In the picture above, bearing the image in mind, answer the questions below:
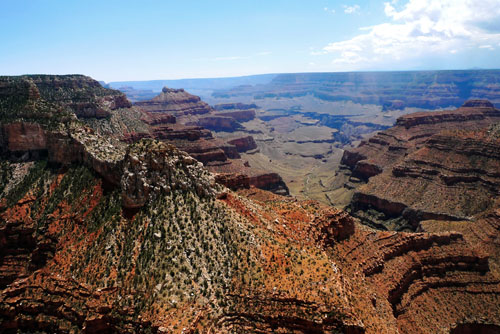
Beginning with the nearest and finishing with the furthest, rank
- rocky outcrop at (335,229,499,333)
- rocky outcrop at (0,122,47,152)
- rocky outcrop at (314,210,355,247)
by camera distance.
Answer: rocky outcrop at (335,229,499,333) → rocky outcrop at (314,210,355,247) → rocky outcrop at (0,122,47,152)

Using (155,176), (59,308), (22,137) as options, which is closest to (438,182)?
(155,176)

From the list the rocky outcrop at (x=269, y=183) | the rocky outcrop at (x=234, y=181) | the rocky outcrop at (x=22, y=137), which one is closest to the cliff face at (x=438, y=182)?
the rocky outcrop at (x=269, y=183)

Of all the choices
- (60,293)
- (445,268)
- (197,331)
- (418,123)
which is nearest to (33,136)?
(60,293)

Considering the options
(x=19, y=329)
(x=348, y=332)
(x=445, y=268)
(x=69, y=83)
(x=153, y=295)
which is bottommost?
(x=445, y=268)

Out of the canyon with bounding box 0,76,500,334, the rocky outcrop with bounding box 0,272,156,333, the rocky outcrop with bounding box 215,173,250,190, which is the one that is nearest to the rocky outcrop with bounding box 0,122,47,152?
the canyon with bounding box 0,76,500,334

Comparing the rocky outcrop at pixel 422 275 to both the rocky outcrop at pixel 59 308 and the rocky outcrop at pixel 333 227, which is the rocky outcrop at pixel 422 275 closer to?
the rocky outcrop at pixel 333 227

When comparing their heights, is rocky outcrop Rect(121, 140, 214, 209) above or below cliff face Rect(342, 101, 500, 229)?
above

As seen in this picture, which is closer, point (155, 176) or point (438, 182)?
point (155, 176)

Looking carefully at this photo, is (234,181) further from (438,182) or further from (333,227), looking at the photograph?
(438,182)

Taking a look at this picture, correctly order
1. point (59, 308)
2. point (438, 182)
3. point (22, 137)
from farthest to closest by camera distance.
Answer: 1. point (438, 182)
2. point (22, 137)
3. point (59, 308)

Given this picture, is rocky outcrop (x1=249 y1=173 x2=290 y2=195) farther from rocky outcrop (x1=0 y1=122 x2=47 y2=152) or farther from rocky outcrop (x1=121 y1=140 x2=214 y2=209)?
rocky outcrop (x1=121 y1=140 x2=214 y2=209)

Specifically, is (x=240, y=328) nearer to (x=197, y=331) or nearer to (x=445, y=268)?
(x=197, y=331)
